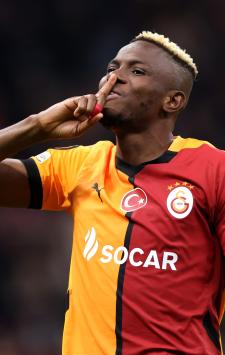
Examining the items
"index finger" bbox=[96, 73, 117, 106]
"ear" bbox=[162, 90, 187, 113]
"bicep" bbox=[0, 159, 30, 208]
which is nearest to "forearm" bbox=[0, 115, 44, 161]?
"bicep" bbox=[0, 159, 30, 208]

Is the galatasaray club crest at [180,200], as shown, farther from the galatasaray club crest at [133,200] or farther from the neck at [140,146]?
the neck at [140,146]

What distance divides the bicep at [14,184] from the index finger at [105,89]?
51 centimetres

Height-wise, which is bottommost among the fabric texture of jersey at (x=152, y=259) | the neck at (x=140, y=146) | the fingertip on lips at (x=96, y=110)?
the fabric texture of jersey at (x=152, y=259)

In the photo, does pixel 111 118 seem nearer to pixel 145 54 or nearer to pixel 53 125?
pixel 53 125

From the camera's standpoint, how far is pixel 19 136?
3.48 metres

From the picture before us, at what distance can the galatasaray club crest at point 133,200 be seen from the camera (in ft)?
11.6

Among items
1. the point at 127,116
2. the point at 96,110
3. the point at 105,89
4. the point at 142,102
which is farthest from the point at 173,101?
the point at 96,110

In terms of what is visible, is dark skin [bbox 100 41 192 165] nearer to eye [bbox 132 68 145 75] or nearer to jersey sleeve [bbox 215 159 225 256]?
eye [bbox 132 68 145 75]

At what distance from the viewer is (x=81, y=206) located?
363 centimetres

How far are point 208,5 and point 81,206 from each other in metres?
4.58

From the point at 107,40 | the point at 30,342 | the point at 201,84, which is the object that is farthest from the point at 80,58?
the point at 30,342

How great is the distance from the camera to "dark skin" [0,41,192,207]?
3.49 m

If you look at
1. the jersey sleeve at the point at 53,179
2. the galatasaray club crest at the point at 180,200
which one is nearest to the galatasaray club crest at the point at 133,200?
the galatasaray club crest at the point at 180,200

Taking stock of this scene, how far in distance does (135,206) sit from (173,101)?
621mm
